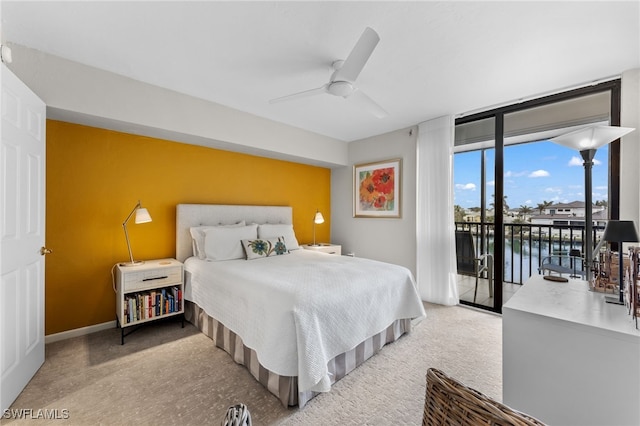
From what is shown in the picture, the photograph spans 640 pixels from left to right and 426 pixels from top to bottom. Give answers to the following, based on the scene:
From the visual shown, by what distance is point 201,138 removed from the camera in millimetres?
3070

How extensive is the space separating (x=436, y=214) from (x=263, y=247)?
2.38m

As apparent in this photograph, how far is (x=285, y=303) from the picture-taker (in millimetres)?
1729

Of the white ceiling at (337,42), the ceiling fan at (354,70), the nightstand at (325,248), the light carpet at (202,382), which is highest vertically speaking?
the white ceiling at (337,42)

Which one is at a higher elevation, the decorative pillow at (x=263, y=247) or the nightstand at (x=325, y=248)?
the decorative pillow at (x=263, y=247)

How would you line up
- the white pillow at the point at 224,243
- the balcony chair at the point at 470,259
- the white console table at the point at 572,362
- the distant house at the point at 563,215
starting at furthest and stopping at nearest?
1. the balcony chair at the point at 470,259
2. the distant house at the point at 563,215
3. the white pillow at the point at 224,243
4. the white console table at the point at 572,362

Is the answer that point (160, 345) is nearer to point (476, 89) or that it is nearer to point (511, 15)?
point (511, 15)

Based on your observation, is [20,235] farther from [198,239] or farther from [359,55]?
[359,55]

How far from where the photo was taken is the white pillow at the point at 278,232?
3615 millimetres

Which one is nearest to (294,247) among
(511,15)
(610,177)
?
(511,15)

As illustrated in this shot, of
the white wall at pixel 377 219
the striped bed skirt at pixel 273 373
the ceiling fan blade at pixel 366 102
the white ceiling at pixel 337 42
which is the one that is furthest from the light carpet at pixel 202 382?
the white ceiling at pixel 337 42

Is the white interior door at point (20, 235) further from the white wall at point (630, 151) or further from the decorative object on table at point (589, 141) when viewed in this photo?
the white wall at point (630, 151)

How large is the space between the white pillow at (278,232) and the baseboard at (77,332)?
1.87 metres

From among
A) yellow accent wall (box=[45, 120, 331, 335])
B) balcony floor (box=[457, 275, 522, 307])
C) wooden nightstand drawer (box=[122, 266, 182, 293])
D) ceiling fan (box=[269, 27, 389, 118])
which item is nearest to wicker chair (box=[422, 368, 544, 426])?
ceiling fan (box=[269, 27, 389, 118])

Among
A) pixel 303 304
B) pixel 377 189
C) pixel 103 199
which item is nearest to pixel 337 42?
pixel 303 304
